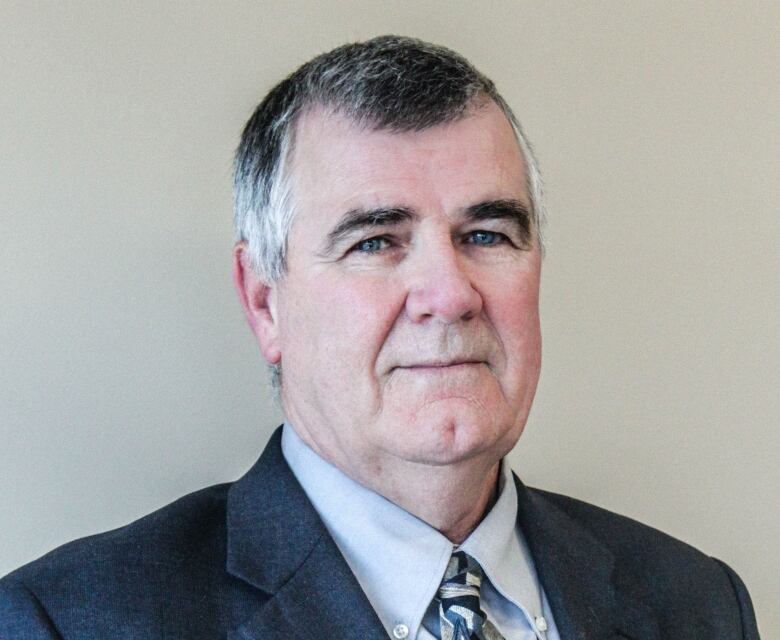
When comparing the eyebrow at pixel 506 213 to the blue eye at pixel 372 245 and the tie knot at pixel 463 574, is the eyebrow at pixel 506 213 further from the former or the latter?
the tie knot at pixel 463 574

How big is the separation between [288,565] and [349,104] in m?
0.67

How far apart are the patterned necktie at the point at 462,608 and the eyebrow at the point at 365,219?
51cm

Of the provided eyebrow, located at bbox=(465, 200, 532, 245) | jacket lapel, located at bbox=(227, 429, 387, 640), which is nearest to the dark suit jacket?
jacket lapel, located at bbox=(227, 429, 387, 640)

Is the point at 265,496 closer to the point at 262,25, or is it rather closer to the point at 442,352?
the point at 442,352

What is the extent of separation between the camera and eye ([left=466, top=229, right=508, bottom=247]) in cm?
175

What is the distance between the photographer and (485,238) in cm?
176

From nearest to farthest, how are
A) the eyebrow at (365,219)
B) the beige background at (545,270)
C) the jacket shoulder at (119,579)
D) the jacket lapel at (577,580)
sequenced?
the jacket shoulder at (119,579)
the eyebrow at (365,219)
the jacket lapel at (577,580)
the beige background at (545,270)

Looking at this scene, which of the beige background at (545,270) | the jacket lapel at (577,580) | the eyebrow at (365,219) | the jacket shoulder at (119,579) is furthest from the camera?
the beige background at (545,270)

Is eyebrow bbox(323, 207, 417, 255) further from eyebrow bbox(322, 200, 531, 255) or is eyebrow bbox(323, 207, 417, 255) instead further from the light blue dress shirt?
the light blue dress shirt

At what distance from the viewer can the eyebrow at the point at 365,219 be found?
167cm

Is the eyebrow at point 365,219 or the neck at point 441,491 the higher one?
the eyebrow at point 365,219

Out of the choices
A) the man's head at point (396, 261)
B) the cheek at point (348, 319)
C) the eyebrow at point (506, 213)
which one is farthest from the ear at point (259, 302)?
the eyebrow at point (506, 213)

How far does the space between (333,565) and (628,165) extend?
108 cm

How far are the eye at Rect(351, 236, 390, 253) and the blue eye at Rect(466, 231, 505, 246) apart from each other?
0.44 ft
